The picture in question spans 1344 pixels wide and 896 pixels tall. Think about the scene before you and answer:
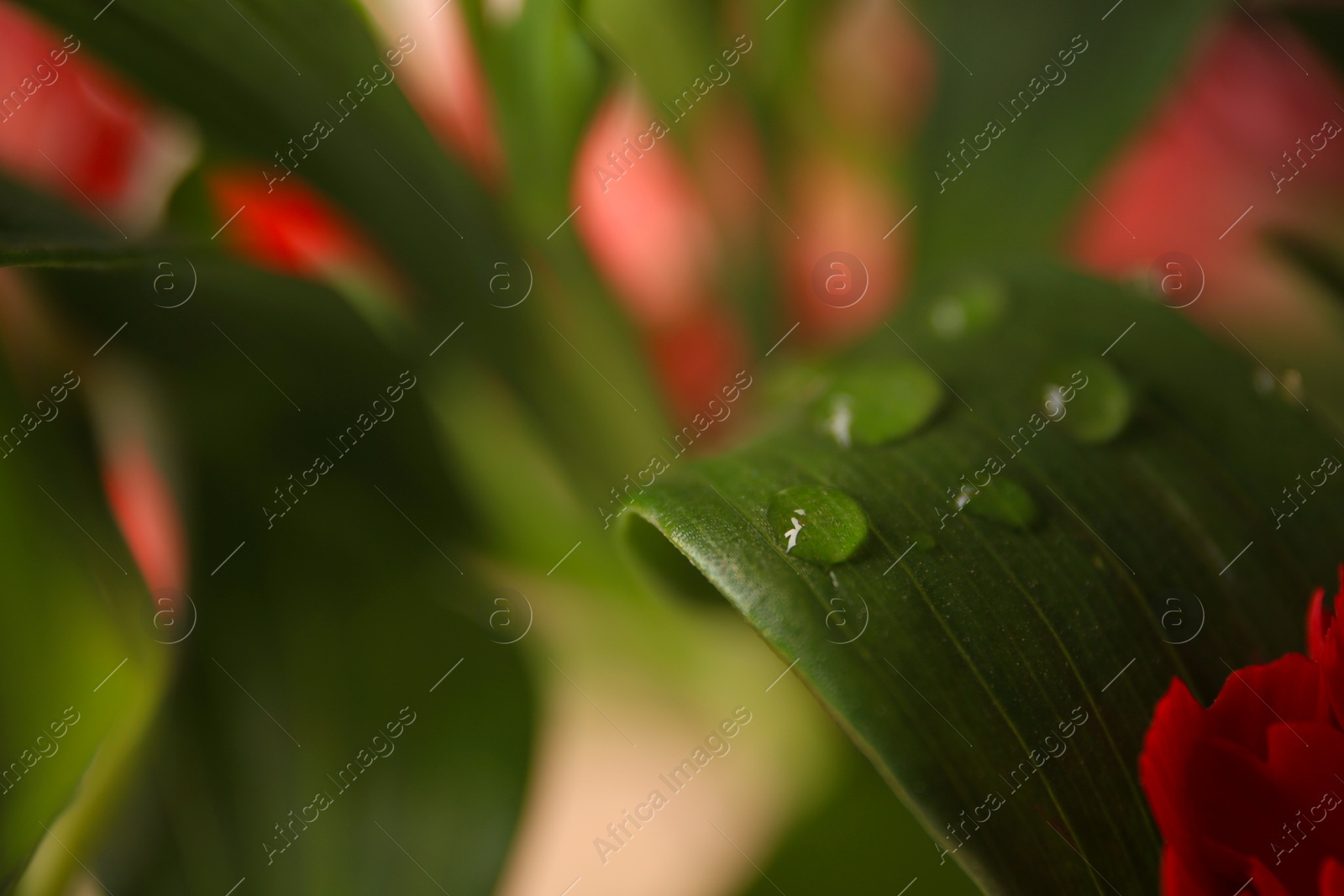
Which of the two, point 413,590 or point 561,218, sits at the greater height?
point 561,218

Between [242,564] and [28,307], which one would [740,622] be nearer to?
[242,564]

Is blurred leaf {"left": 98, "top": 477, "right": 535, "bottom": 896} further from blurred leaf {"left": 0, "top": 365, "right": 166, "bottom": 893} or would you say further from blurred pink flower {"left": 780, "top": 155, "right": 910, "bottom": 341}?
blurred pink flower {"left": 780, "top": 155, "right": 910, "bottom": 341}

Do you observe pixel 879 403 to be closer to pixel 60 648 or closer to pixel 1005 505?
pixel 1005 505

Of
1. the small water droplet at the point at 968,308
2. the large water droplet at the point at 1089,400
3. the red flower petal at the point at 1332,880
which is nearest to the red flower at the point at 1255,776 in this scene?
the red flower petal at the point at 1332,880

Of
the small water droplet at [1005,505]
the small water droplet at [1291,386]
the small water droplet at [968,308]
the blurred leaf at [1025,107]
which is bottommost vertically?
the small water droplet at [1291,386]

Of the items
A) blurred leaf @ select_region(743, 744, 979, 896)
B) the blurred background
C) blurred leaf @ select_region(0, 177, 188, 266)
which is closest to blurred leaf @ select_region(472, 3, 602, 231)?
the blurred background

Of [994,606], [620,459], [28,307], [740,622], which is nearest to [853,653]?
[994,606]

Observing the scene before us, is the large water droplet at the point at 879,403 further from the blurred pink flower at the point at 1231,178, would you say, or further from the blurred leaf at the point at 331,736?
the blurred pink flower at the point at 1231,178
